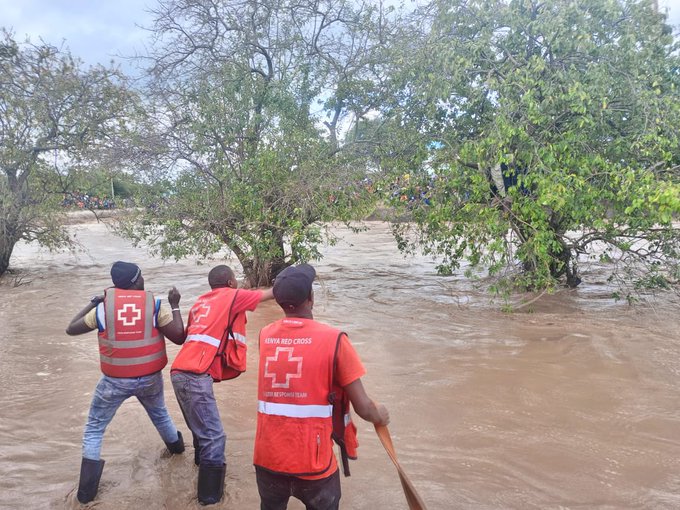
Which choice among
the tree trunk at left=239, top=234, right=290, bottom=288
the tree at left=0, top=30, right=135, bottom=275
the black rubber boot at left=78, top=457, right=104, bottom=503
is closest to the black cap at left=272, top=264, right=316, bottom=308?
the black rubber boot at left=78, top=457, right=104, bottom=503

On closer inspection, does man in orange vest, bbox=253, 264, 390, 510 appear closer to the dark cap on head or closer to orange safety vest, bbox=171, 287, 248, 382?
orange safety vest, bbox=171, 287, 248, 382

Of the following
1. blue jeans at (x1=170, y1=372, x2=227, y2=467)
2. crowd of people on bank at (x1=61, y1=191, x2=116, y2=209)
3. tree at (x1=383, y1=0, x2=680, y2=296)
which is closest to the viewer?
blue jeans at (x1=170, y1=372, x2=227, y2=467)

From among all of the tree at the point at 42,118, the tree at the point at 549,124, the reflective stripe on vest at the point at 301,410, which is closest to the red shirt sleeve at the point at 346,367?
the reflective stripe on vest at the point at 301,410

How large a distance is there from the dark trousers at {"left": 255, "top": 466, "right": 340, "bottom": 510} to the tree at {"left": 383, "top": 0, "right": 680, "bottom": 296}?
5.52m

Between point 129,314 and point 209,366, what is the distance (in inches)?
27.0

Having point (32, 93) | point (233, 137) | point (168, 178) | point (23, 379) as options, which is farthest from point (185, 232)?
point (32, 93)

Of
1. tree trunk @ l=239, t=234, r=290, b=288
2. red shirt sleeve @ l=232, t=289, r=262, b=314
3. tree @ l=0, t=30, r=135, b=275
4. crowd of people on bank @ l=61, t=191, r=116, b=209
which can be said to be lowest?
tree trunk @ l=239, t=234, r=290, b=288

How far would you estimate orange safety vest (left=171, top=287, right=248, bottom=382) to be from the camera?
148 inches

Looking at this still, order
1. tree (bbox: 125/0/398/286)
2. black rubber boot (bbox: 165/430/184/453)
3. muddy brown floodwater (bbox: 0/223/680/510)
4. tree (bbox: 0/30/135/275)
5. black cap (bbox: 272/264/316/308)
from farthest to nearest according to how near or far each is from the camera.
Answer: tree (bbox: 0/30/135/275) < tree (bbox: 125/0/398/286) < black rubber boot (bbox: 165/430/184/453) < muddy brown floodwater (bbox: 0/223/680/510) < black cap (bbox: 272/264/316/308)

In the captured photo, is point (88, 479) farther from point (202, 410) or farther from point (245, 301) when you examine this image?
point (245, 301)

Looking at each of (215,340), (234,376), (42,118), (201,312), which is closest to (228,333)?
(215,340)

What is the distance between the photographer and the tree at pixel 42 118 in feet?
44.4

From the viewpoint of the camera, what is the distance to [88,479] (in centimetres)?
392

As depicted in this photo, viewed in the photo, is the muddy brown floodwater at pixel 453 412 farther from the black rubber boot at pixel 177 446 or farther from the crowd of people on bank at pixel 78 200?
the crowd of people on bank at pixel 78 200
